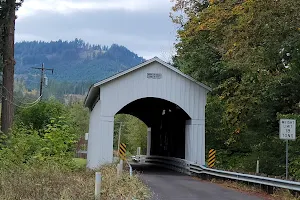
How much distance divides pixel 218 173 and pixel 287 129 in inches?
204

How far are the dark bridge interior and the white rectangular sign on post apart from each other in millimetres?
10571

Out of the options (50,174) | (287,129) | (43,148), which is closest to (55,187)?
(50,174)

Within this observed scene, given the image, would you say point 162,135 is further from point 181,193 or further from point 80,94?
point 80,94

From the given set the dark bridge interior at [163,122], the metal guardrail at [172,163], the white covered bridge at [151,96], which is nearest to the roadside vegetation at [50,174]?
the white covered bridge at [151,96]

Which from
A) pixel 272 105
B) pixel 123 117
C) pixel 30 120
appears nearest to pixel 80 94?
pixel 123 117

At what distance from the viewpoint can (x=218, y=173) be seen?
1952 cm

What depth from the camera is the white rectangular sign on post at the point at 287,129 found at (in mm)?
14883

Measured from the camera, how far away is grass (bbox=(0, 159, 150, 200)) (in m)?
10.8

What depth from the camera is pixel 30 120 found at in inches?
1326

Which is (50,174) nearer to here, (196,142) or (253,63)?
(253,63)

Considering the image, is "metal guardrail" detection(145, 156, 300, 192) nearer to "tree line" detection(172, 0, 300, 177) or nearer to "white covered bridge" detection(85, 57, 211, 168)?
"white covered bridge" detection(85, 57, 211, 168)

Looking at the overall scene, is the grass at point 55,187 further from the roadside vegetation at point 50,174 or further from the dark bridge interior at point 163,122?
the dark bridge interior at point 163,122

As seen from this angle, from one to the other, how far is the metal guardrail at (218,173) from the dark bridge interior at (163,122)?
0.77m

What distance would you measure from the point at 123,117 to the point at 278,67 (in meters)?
76.9
